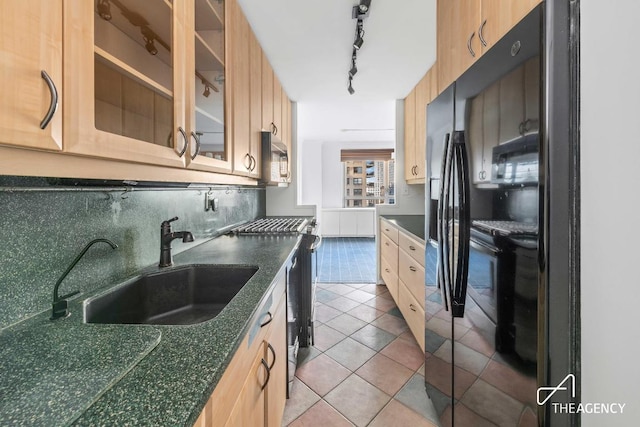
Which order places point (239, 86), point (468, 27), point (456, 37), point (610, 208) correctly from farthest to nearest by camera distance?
1. point (239, 86)
2. point (456, 37)
3. point (468, 27)
4. point (610, 208)

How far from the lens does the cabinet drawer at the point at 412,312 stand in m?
1.90

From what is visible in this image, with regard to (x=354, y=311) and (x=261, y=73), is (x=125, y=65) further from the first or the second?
(x=354, y=311)

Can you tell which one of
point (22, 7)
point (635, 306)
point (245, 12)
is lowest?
point (635, 306)

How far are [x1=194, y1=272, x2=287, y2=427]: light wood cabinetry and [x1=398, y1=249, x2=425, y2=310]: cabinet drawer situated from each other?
1.03 m

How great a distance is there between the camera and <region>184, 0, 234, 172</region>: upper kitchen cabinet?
41.2 inches

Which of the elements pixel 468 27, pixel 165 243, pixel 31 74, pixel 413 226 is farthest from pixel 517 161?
pixel 413 226

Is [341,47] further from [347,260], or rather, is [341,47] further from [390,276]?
[347,260]

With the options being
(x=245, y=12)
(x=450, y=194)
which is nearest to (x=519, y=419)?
(x=450, y=194)

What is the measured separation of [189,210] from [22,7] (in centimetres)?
123

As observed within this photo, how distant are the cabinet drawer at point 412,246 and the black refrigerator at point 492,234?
0.63 m

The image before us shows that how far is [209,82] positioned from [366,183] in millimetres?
5859

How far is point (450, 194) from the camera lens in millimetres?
1126

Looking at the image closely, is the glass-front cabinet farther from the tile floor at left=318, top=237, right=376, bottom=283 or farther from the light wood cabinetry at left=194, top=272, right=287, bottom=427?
the tile floor at left=318, top=237, right=376, bottom=283

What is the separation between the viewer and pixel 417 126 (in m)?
2.97
